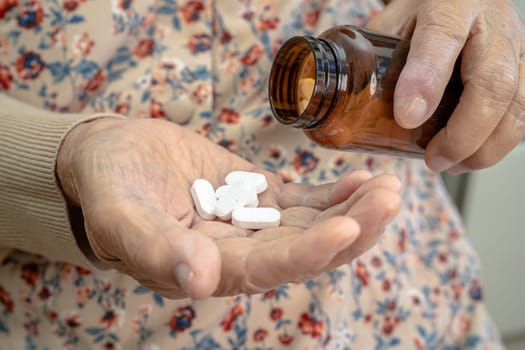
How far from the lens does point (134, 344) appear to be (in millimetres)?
792

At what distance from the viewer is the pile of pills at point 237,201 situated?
61 cm

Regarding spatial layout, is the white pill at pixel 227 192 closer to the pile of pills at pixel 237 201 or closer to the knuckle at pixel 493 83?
the pile of pills at pixel 237 201

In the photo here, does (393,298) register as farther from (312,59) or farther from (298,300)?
(312,59)

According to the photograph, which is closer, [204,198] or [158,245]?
[158,245]

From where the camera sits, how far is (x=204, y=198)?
0.65m

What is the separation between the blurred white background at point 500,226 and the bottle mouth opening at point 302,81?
3.04 feet

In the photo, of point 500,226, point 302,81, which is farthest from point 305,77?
point 500,226

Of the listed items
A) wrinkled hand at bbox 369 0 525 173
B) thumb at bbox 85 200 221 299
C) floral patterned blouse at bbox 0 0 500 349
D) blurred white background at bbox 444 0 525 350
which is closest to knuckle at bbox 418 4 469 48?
wrinkled hand at bbox 369 0 525 173

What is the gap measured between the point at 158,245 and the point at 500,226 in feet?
4.33

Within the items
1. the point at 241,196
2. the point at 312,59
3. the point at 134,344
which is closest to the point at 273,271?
the point at 241,196

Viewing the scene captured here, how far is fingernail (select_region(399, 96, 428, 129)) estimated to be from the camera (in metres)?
0.63

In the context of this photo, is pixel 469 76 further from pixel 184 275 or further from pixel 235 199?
pixel 184 275

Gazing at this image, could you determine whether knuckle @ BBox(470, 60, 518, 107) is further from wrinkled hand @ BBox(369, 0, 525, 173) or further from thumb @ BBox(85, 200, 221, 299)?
thumb @ BBox(85, 200, 221, 299)

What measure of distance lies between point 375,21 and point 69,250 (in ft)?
1.71
